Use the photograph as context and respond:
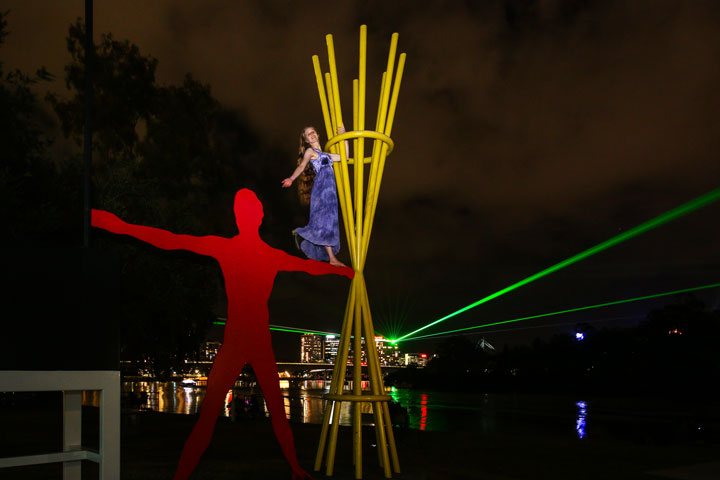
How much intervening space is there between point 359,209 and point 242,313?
6.28 ft

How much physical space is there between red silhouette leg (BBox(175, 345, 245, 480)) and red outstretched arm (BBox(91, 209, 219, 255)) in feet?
3.27

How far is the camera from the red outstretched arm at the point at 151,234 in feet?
17.1

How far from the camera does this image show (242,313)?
599 cm

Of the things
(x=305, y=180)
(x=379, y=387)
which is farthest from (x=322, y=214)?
(x=379, y=387)

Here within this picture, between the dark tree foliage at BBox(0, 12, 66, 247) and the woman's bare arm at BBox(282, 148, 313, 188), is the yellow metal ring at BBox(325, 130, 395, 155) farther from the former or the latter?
the dark tree foliage at BBox(0, 12, 66, 247)

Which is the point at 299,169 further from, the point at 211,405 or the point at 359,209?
the point at 211,405

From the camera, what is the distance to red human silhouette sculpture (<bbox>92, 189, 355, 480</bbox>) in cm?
570

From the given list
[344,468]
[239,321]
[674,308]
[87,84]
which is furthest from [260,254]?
[674,308]

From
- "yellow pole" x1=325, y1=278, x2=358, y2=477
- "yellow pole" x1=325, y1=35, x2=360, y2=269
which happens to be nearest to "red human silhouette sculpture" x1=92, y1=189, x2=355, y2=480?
"yellow pole" x1=325, y1=278, x2=358, y2=477

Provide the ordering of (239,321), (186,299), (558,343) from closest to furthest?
(239,321) → (186,299) → (558,343)

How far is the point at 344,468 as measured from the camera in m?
7.09

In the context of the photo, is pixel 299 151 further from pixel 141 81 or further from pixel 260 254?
pixel 141 81

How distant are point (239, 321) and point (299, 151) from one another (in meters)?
2.24

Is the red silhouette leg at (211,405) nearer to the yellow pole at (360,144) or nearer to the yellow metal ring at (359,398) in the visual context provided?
the yellow metal ring at (359,398)
